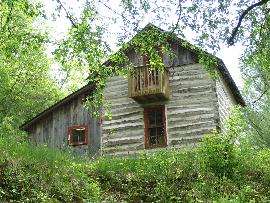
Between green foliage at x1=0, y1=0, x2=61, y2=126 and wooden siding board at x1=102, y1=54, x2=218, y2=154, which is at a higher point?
green foliage at x1=0, y1=0, x2=61, y2=126

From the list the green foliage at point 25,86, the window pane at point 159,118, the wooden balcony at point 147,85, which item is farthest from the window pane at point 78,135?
the green foliage at point 25,86

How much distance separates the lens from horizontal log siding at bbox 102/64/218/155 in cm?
2034

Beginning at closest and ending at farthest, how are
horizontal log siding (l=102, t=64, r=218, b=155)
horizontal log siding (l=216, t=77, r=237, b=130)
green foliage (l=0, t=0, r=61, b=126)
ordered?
horizontal log siding (l=102, t=64, r=218, b=155) → horizontal log siding (l=216, t=77, r=237, b=130) → green foliage (l=0, t=0, r=61, b=126)

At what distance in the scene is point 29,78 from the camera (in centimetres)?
3512

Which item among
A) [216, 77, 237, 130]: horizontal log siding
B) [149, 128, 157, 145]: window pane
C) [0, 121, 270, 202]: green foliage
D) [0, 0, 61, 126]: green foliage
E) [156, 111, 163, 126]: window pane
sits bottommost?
[0, 121, 270, 202]: green foliage

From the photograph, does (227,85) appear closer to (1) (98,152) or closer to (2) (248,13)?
(1) (98,152)

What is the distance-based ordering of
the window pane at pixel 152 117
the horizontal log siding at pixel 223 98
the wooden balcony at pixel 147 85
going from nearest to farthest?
the wooden balcony at pixel 147 85 → the horizontal log siding at pixel 223 98 → the window pane at pixel 152 117

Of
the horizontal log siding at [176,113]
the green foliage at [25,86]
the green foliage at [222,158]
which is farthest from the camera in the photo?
the green foliage at [25,86]

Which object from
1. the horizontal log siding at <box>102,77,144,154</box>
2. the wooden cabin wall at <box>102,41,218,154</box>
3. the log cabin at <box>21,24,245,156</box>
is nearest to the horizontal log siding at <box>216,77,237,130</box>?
the log cabin at <box>21,24,245,156</box>

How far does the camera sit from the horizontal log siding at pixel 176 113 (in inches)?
801

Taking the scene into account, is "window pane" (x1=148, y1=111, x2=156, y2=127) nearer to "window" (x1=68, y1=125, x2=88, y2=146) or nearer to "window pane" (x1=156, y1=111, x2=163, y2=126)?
"window pane" (x1=156, y1=111, x2=163, y2=126)

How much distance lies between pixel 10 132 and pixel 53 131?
444 centimetres

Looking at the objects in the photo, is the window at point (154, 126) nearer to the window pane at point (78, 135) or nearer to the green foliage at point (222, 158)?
the window pane at point (78, 135)

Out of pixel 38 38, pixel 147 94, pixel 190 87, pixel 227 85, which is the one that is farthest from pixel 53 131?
pixel 38 38
